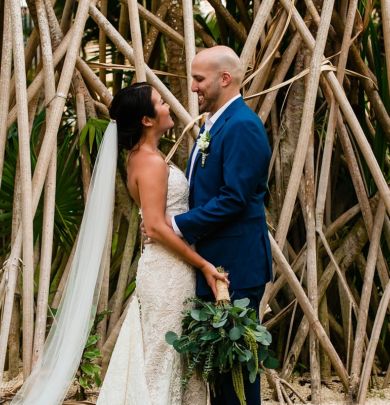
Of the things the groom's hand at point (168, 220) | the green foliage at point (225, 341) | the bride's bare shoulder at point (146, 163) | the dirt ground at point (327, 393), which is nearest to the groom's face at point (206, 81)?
the bride's bare shoulder at point (146, 163)

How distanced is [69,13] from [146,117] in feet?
5.01

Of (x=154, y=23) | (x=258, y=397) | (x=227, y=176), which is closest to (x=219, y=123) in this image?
(x=227, y=176)

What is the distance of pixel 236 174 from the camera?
2.86 metres

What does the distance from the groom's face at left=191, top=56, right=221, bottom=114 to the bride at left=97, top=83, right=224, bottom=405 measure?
166 mm

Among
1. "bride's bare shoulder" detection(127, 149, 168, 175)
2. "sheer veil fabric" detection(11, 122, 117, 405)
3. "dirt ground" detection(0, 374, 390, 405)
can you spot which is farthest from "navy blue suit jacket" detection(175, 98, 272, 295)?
"dirt ground" detection(0, 374, 390, 405)

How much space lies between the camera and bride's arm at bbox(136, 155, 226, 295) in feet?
9.79

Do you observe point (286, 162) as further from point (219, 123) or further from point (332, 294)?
point (219, 123)

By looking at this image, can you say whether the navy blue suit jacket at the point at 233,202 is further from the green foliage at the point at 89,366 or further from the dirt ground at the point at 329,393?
the dirt ground at the point at 329,393

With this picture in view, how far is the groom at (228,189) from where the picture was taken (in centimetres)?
288

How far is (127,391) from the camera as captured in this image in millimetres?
3107

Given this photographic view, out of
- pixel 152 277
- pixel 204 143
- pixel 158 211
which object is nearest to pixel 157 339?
pixel 152 277

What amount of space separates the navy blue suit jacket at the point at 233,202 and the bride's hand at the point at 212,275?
46 mm

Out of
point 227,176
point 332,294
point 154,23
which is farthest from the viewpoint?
point 332,294

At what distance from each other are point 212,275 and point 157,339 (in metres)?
0.31
